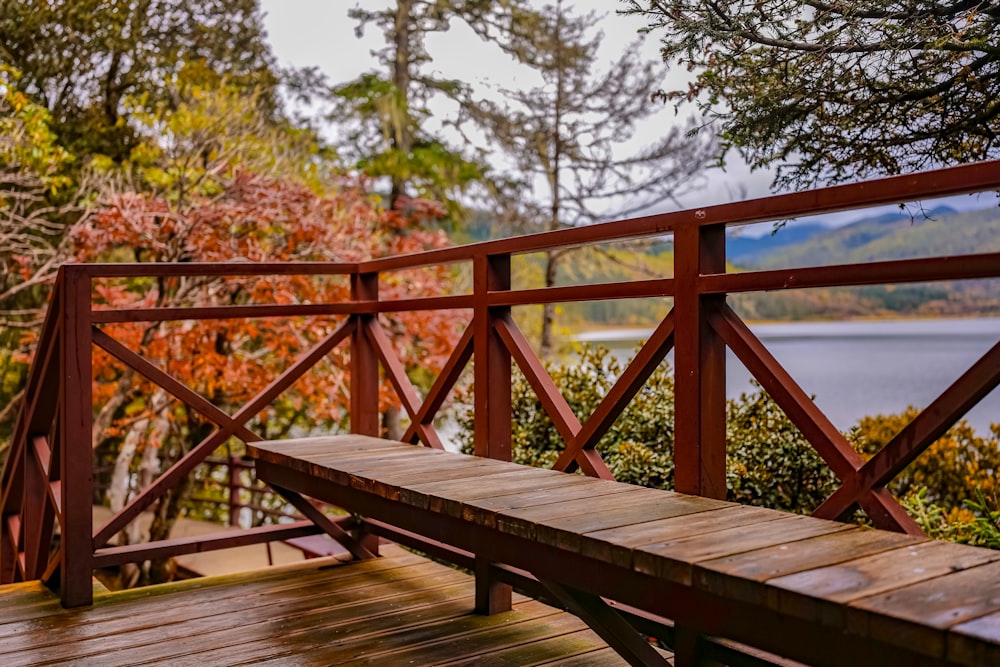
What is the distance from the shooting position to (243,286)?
20.5 feet

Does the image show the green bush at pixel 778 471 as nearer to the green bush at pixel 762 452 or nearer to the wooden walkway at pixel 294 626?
the green bush at pixel 762 452

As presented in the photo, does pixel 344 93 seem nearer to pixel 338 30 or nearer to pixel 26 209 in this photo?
pixel 338 30

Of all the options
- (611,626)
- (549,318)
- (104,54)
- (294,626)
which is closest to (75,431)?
(294,626)

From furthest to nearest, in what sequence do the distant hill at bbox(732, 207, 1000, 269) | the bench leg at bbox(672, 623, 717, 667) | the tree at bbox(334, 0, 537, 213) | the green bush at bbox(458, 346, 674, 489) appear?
1. the tree at bbox(334, 0, 537, 213)
2. the distant hill at bbox(732, 207, 1000, 269)
3. the green bush at bbox(458, 346, 674, 489)
4. the bench leg at bbox(672, 623, 717, 667)

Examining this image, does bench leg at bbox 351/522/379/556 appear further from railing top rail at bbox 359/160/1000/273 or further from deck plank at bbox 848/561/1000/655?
deck plank at bbox 848/561/1000/655

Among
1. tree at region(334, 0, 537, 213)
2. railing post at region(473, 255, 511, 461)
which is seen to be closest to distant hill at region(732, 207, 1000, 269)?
railing post at region(473, 255, 511, 461)

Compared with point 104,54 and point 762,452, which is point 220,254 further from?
point 104,54

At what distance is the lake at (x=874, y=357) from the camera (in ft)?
18.7

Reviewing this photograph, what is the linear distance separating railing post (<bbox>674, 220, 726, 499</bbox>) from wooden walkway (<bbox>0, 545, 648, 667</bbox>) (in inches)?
27.3

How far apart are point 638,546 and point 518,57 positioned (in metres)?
9.13

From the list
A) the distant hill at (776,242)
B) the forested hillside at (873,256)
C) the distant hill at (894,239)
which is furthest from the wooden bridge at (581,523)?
the distant hill at (776,242)

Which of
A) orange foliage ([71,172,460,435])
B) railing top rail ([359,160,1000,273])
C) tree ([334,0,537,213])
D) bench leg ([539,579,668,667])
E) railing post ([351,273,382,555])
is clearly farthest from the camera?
tree ([334,0,537,213])

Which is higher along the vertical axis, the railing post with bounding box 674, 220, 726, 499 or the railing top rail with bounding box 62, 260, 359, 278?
the railing top rail with bounding box 62, 260, 359, 278

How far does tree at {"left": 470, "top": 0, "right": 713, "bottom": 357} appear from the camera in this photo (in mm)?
9688
